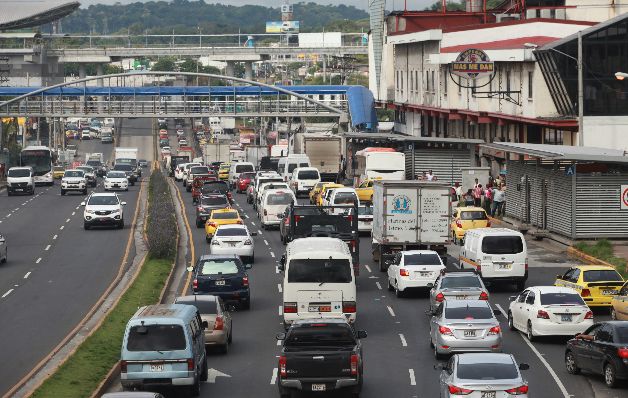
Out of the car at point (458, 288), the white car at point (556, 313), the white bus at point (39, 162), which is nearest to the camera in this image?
the white car at point (556, 313)

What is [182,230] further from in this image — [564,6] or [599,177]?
[564,6]

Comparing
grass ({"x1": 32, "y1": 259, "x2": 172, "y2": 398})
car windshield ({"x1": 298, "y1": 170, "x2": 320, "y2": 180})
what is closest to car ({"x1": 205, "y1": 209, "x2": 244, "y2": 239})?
grass ({"x1": 32, "y1": 259, "x2": 172, "y2": 398})

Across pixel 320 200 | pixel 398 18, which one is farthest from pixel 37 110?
pixel 320 200

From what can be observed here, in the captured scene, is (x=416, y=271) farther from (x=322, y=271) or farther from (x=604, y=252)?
(x=604, y=252)

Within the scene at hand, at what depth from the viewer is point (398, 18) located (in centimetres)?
11519

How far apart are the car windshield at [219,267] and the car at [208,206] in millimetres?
25877

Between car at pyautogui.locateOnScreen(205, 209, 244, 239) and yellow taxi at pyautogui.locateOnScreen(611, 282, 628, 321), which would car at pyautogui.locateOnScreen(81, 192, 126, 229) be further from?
yellow taxi at pyautogui.locateOnScreen(611, 282, 628, 321)

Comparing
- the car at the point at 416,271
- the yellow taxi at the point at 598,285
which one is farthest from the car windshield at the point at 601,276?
the car at the point at 416,271

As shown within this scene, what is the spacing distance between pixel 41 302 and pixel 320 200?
2887cm

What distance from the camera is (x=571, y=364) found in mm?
28344

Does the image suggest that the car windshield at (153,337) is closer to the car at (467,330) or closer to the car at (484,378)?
the car at (484,378)

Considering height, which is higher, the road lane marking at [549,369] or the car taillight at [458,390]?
the car taillight at [458,390]

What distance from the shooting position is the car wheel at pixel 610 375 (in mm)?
26391

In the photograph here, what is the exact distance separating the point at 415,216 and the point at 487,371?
78.1 ft
